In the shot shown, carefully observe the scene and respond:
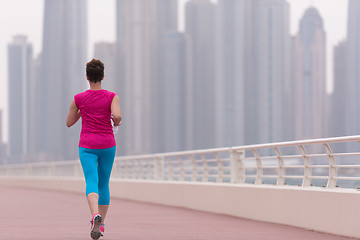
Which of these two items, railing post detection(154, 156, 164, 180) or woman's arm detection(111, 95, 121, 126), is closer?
woman's arm detection(111, 95, 121, 126)

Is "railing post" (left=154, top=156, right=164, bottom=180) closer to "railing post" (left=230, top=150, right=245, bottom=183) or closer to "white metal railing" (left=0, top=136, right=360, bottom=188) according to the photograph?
"white metal railing" (left=0, top=136, right=360, bottom=188)

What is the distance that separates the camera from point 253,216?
39.6 ft

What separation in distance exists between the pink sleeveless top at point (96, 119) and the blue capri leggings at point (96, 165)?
0.07 meters

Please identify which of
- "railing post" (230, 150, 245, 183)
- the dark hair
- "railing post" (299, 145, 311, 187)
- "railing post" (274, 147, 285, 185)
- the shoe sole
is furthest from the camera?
"railing post" (230, 150, 245, 183)

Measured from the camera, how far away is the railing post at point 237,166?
45.3 feet

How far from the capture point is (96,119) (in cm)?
793

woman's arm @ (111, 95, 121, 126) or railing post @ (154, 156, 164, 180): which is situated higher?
woman's arm @ (111, 95, 121, 126)

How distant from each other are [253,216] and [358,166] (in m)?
3.59

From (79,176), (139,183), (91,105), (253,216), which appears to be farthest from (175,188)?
(79,176)

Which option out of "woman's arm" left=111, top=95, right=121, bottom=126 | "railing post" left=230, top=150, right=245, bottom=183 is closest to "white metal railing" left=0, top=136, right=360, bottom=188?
"railing post" left=230, top=150, right=245, bottom=183

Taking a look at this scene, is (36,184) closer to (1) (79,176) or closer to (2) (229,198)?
(1) (79,176)

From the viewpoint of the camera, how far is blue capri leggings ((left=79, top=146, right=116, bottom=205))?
7.84 m

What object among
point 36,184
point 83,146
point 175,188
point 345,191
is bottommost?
point 36,184

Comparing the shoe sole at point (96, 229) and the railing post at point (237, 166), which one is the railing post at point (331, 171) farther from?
the railing post at point (237, 166)
